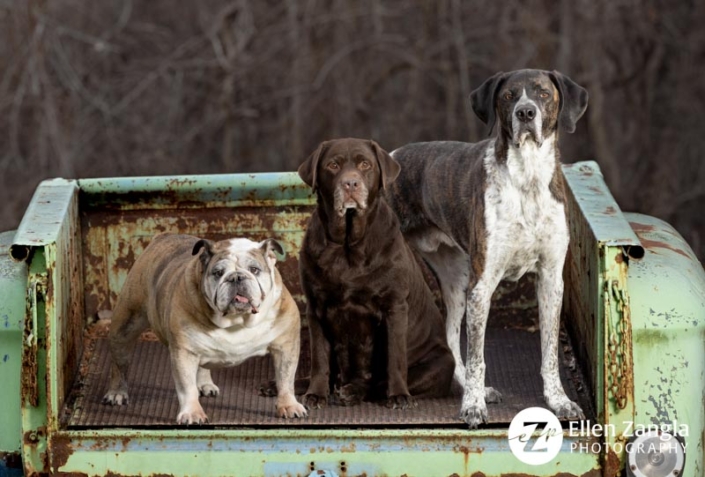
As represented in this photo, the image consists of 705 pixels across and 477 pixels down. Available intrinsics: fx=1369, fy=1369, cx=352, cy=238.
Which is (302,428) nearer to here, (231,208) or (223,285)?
(223,285)

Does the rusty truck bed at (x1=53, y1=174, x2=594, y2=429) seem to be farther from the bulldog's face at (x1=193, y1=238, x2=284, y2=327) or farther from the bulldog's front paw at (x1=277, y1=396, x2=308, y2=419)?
the bulldog's face at (x1=193, y1=238, x2=284, y2=327)

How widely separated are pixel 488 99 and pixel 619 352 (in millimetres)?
1215

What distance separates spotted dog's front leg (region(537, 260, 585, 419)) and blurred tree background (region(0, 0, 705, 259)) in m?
7.45

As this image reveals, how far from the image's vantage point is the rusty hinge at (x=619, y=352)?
4.48 metres

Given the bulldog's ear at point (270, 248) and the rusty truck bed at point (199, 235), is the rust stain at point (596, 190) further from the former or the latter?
the bulldog's ear at point (270, 248)

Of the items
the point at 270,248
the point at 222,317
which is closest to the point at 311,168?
the point at 270,248

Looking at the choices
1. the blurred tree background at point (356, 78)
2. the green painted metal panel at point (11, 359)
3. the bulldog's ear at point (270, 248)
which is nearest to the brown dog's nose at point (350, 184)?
the bulldog's ear at point (270, 248)

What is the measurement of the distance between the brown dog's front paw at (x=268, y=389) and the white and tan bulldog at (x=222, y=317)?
199 mm

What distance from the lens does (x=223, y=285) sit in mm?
4820

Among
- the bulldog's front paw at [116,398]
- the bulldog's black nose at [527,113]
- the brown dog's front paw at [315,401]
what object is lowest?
the brown dog's front paw at [315,401]

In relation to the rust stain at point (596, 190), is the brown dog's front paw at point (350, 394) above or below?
below

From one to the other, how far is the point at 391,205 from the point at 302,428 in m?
1.52

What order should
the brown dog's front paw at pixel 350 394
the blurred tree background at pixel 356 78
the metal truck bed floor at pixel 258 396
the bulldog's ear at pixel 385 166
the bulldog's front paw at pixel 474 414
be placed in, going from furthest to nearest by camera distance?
the blurred tree background at pixel 356 78 < the bulldog's ear at pixel 385 166 < the brown dog's front paw at pixel 350 394 < the metal truck bed floor at pixel 258 396 < the bulldog's front paw at pixel 474 414

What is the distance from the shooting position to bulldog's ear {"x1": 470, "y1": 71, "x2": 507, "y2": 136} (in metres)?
5.18
